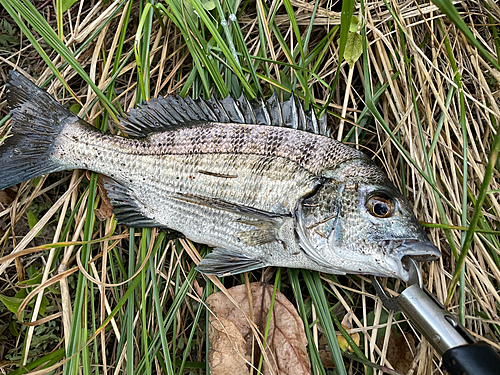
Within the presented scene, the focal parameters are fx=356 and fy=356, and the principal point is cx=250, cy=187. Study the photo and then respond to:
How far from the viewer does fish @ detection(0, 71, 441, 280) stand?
1.73 meters

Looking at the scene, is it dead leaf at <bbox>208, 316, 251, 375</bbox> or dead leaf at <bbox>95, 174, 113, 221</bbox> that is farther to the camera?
dead leaf at <bbox>95, 174, 113, 221</bbox>

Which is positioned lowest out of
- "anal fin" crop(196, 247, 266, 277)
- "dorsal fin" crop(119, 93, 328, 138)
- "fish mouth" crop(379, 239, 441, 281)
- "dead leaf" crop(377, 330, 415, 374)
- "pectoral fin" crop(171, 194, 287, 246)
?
"dead leaf" crop(377, 330, 415, 374)

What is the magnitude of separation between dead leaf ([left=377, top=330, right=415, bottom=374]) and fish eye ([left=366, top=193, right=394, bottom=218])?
804 mm

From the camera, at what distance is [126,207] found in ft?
6.93

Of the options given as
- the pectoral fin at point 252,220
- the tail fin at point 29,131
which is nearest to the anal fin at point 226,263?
the pectoral fin at point 252,220

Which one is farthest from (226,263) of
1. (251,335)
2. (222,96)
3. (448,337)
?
(448,337)

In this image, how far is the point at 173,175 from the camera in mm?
1998

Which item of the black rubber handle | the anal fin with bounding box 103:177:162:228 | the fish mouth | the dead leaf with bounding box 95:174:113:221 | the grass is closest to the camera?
the black rubber handle

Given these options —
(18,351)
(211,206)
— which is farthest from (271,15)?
(18,351)

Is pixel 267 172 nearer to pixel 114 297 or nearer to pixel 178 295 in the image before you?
pixel 178 295

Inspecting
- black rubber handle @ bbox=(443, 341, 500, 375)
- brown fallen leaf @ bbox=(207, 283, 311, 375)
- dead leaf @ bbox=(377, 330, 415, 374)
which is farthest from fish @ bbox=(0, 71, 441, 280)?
dead leaf @ bbox=(377, 330, 415, 374)

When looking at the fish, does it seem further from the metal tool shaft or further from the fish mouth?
the metal tool shaft

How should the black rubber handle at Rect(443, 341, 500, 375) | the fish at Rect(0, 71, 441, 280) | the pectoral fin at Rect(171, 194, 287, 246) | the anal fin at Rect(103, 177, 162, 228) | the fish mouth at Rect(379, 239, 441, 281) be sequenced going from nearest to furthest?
the black rubber handle at Rect(443, 341, 500, 375), the fish mouth at Rect(379, 239, 441, 281), the fish at Rect(0, 71, 441, 280), the pectoral fin at Rect(171, 194, 287, 246), the anal fin at Rect(103, 177, 162, 228)

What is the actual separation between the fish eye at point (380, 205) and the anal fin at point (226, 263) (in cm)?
66
